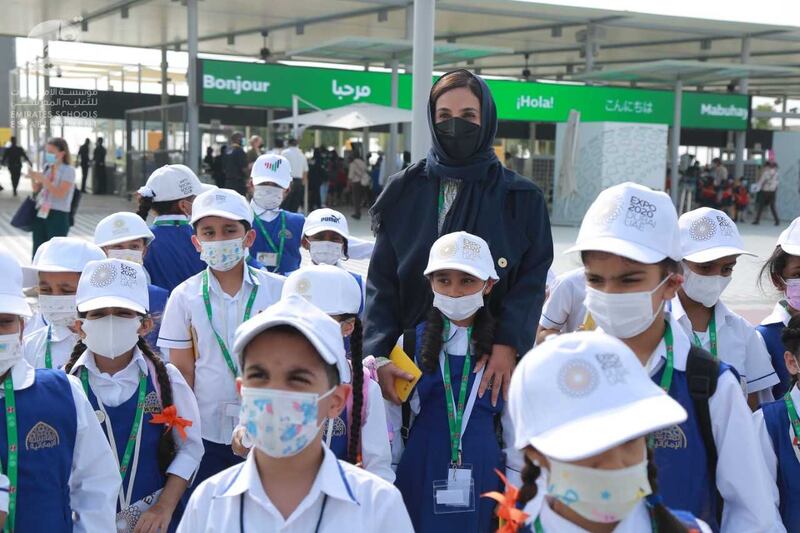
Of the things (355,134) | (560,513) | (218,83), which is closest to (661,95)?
(218,83)

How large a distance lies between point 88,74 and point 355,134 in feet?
41.6

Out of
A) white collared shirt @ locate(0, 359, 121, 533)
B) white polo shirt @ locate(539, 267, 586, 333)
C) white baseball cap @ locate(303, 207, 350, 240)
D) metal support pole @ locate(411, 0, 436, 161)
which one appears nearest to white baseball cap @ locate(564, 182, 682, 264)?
white collared shirt @ locate(0, 359, 121, 533)

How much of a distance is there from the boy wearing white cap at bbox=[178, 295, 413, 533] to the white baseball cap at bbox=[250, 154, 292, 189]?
5684 millimetres

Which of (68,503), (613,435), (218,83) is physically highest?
(218,83)

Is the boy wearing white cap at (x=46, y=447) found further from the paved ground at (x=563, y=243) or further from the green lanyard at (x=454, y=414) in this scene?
the paved ground at (x=563, y=243)

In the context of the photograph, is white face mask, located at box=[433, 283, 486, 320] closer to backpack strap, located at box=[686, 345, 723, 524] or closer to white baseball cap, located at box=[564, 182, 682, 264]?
white baseball cap, located at box=[564, 182, 682, 264]

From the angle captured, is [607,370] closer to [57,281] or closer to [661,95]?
[57,281]

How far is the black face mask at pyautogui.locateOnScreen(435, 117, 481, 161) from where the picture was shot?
152 inches

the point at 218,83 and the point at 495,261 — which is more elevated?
the point at 218,83

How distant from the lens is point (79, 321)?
4.11 meters

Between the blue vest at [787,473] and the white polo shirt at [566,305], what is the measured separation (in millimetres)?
1534

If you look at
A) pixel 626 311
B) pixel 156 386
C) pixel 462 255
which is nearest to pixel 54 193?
pixel 156 386

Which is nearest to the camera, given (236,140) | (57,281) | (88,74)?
(57,281)

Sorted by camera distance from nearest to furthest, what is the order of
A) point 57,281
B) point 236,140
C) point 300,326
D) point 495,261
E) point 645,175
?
point 300,326, point 495,261, point 57,281, point 236,140, point 645,175
